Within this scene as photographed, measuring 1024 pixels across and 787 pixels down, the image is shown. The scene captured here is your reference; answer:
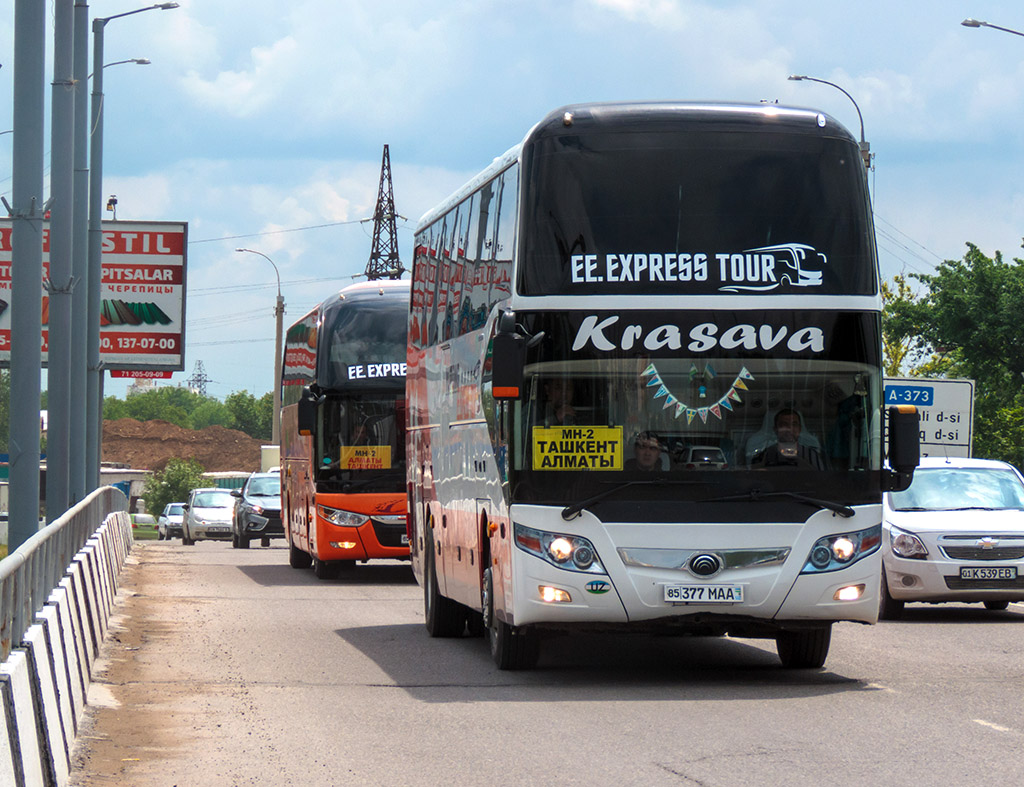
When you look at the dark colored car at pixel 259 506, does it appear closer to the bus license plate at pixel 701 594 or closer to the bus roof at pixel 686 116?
the bus roof at pixel 686 116

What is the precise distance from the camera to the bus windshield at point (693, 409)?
1195 centimetres

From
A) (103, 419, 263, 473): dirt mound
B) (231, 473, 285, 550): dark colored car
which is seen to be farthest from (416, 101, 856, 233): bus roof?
(103, 419, 263, 473): dirt mound

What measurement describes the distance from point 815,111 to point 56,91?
11421mm

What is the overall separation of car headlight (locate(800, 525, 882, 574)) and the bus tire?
4824 millimetres

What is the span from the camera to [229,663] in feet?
45.5

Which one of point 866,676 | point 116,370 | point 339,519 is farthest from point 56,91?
point 116,370

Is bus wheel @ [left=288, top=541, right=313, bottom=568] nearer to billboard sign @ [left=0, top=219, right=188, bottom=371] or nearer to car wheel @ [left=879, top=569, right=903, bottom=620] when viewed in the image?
car wheel @ [left=879, top=569, right=903, bottom=620]

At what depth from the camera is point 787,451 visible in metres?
12.0

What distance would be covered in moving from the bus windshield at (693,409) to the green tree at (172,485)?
111m

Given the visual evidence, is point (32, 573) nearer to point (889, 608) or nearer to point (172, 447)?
point (889, 608)

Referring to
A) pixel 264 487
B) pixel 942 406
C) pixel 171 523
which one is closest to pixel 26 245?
pixel 942 406

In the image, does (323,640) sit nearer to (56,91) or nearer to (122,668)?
(122,668)

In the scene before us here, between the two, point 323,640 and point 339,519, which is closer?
point 323,640

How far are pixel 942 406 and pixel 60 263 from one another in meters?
16.0
